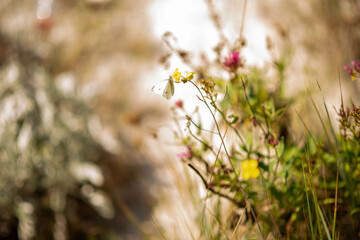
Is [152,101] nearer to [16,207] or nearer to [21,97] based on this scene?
[21,97]

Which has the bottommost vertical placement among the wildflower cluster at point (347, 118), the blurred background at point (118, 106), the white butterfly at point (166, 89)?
the wildflower cluster at point (347, 118)

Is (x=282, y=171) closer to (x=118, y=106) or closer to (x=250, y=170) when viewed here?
(x=250, y=170)

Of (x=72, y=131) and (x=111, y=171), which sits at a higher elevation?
(x=72, y=131)

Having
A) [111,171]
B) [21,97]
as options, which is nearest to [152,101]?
[111,171]

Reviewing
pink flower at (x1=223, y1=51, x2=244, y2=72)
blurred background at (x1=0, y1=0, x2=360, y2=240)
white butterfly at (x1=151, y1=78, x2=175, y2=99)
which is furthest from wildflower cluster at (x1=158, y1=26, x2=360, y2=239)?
blurred background at (x1=0, y1=0, x2=360, y2=240)

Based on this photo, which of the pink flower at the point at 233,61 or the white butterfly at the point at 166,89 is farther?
the pink flower at the point at 233,61

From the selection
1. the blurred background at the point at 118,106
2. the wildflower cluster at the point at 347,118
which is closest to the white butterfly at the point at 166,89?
the wildflower cluster at the point at 347,118

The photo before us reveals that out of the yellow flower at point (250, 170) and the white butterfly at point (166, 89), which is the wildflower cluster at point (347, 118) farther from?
the white butterfly at point (166, 89)

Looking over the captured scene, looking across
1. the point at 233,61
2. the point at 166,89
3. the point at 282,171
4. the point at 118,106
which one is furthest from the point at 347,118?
the point at 118,106
